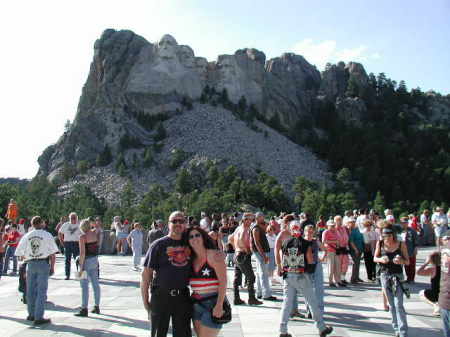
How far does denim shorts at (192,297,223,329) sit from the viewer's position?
15.9 feet

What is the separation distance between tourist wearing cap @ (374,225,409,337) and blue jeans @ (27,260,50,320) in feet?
17.8

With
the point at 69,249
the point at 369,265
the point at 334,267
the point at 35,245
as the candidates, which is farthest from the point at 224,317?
the point at 69,249

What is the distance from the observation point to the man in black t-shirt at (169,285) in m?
4.94

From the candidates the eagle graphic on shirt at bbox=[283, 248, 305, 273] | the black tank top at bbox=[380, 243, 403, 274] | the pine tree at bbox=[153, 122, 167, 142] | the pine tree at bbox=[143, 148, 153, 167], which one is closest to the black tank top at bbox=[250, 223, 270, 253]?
the eagle graphic on shirt at bbox=[283, 248, 305, 273]

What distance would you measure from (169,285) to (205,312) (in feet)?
1.50

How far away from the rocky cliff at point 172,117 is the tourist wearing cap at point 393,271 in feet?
186

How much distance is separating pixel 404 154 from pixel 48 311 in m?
88.5

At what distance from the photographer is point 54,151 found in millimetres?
80438

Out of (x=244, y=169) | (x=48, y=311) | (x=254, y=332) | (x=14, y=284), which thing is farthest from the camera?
(x=244, y=169)

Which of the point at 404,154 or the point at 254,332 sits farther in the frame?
the point at 404,154

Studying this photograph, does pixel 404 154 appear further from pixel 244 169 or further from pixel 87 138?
pixel 87 138

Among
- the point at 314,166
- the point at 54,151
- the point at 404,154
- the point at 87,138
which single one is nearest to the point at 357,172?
the point at 314,166

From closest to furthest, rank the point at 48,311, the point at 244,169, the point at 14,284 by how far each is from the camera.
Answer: the point at 48,311 → the point at 14,284 → the point at 244,169

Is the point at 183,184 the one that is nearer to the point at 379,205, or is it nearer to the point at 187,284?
the point at 379,205
